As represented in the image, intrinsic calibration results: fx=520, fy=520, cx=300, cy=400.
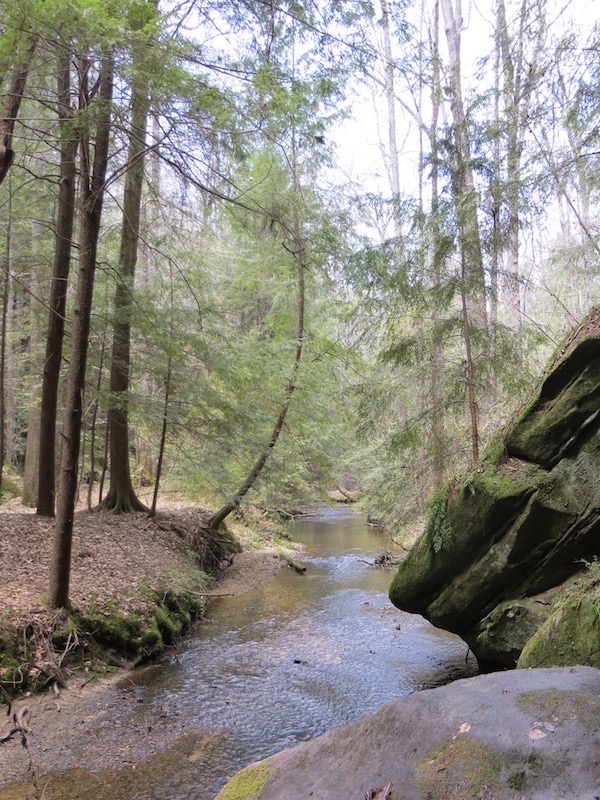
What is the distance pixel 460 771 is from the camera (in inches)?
95.1

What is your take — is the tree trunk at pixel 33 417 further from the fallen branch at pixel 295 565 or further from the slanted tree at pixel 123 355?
the fallen branch at pixel 295 565

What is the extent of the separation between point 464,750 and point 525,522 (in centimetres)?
430

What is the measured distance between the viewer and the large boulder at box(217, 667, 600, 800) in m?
2.30

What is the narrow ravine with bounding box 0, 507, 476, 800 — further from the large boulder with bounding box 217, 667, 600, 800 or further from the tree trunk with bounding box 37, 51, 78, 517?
the tree trunk with bounding box 37, 51, 78, 517

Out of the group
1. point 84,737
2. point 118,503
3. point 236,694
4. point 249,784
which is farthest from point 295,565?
point 249,784

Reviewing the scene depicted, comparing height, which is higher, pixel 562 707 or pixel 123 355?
pixel 123 355

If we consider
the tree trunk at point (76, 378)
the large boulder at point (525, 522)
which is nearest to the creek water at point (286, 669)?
the large boulder at point (525, 522)

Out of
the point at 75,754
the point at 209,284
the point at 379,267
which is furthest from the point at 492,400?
the point at 75,754

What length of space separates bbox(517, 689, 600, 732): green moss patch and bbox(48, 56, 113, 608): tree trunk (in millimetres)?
5728

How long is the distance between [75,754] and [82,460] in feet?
28.0

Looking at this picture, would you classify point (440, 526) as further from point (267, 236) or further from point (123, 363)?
point (267, 236)

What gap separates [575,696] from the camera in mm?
2734

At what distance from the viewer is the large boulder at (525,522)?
6.09 metres

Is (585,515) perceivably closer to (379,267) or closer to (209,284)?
(379,267)
